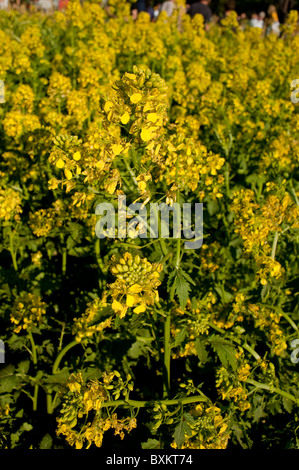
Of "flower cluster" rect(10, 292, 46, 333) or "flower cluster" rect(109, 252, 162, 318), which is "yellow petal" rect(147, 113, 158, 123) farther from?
"flower cluster" rect(10, 292, 46, 333)

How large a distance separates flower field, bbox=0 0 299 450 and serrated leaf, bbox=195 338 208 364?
0.04 ft

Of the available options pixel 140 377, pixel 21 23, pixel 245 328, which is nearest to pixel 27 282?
pixel 140 377

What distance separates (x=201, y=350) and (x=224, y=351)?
0.45 ft

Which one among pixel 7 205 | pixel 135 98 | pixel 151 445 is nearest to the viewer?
pixel 135 98

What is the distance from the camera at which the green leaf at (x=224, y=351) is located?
220cm

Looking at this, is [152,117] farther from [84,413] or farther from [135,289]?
[84,413]

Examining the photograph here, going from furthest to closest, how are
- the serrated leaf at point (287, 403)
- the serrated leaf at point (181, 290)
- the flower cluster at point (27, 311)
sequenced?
the flower cluster at point (27, 311)
the serrated leaf at point (287, 403)
the serrated leaf at point (181, 290)

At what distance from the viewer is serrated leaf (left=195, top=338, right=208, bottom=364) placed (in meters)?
2.28

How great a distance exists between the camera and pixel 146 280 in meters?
1.86

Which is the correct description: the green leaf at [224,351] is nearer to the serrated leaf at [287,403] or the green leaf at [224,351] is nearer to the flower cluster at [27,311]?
the serrated leaf at [287,403]

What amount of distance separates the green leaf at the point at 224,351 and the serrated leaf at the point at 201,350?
0.06 m

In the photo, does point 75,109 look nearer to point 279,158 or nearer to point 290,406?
point 279,158
